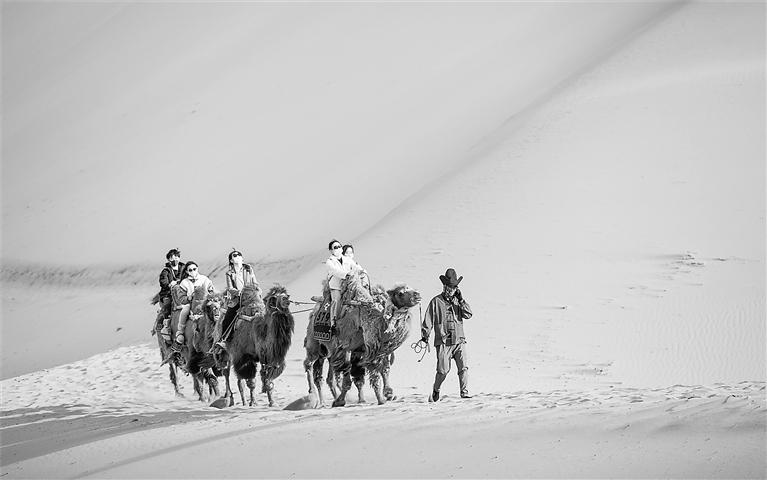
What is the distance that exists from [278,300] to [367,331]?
1648mm

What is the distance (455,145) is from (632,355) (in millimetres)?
19323

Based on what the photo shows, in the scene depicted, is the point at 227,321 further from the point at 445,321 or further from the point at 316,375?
the point at 445,321

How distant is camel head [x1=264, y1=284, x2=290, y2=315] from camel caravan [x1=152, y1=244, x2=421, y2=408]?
0.01m

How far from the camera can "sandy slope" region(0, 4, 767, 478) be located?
1327 cm

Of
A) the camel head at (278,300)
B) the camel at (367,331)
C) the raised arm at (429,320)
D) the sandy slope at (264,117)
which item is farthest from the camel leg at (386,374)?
the sandy slope at (264,117)

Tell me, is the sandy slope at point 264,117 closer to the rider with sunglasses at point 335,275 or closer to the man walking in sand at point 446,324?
the rider with sunglasses at point 335,275

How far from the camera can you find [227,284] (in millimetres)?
18219

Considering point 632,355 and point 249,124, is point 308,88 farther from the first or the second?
point 632,355

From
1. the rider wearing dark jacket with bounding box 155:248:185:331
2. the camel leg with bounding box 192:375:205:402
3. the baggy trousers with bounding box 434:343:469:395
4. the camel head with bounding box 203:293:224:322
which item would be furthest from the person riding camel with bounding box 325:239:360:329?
the rider wearing dark jacket with bounding box 155:248:185:331

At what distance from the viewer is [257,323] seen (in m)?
18.0

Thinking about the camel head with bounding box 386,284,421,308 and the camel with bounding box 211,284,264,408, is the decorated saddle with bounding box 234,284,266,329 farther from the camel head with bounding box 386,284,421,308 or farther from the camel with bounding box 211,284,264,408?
the camel head with bounding box 386,284,421,308

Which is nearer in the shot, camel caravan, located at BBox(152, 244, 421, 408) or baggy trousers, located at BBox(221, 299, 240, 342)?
camel caravan, located at BBox(152, 244, 421, 408)

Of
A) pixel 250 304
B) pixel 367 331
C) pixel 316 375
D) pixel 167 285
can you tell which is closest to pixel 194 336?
pixel 167 285

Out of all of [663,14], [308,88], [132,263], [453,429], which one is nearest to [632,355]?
[453,429]
